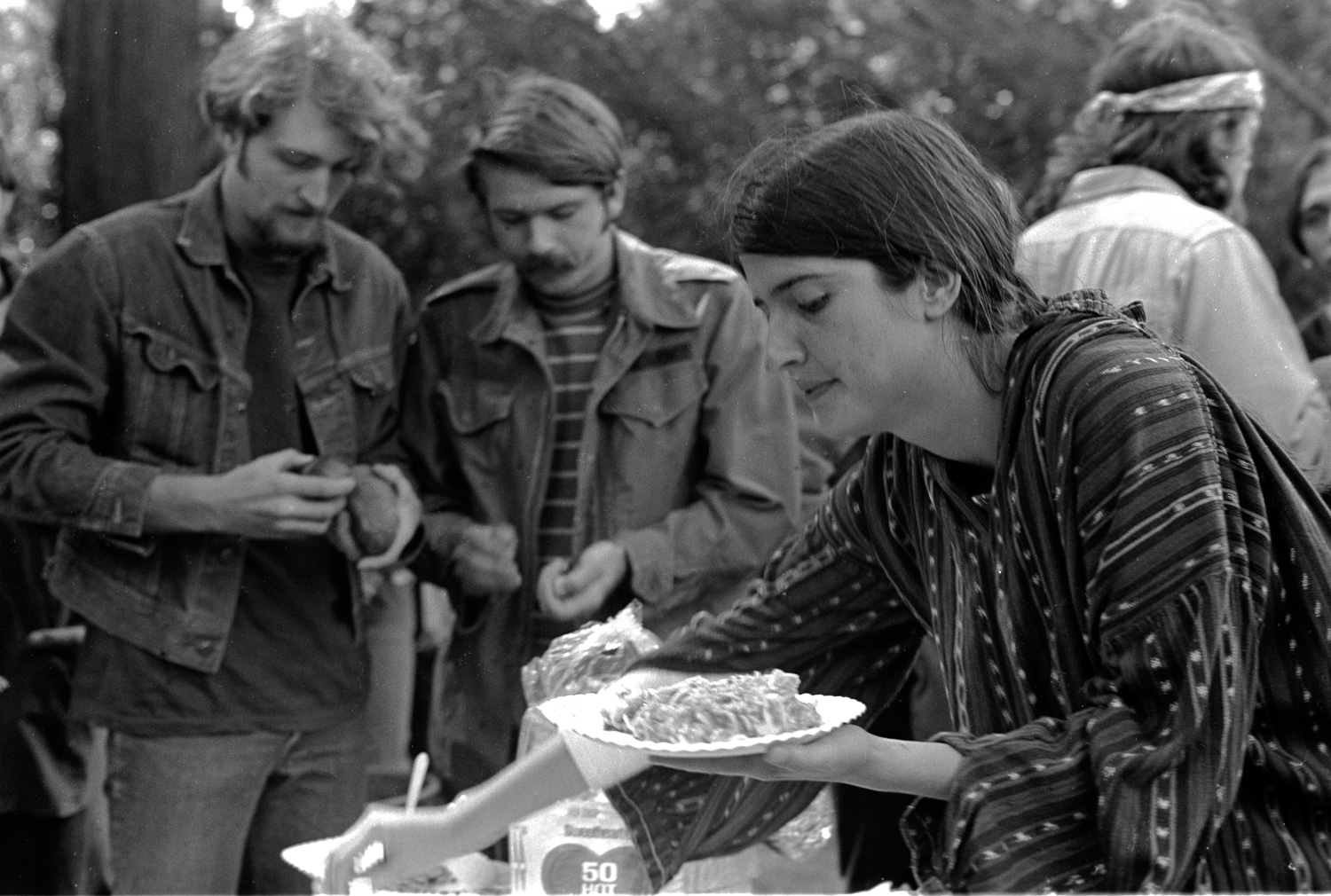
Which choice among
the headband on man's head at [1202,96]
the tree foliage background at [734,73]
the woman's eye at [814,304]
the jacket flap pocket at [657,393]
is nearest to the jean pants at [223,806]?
the jacket flap pocket at [657,393]

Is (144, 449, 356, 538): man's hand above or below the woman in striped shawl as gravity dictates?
below

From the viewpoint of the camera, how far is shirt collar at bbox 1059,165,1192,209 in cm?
294

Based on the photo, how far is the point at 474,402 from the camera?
307cm

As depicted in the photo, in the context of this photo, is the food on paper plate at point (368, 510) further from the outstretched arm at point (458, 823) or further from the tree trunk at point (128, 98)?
the tree trunk at point (128, 98)

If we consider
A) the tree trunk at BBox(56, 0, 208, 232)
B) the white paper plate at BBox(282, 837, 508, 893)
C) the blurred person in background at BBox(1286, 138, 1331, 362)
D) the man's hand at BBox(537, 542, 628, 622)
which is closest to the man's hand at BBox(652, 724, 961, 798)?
the white paper plate at BBox(282, 837, 508, 893)

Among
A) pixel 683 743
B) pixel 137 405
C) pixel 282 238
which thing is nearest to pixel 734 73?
pixel 282 238

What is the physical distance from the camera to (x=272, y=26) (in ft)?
10.2

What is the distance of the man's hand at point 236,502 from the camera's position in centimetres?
273

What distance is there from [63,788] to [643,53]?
3.02 metres

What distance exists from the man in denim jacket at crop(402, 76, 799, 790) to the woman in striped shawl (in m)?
1.04

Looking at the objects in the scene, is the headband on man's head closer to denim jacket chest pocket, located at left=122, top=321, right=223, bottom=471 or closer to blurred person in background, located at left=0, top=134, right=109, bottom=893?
denim jacket chest pocket, located at left=122, top=321, right=223, bottom=471

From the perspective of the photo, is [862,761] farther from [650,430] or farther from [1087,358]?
[650,430]

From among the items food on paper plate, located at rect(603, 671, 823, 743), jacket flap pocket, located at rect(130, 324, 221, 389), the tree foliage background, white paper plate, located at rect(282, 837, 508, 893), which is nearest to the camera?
food on paper plate, located at rect(603, 671, 823, 743)

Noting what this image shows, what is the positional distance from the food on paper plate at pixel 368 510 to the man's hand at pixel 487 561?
0.14 metres
